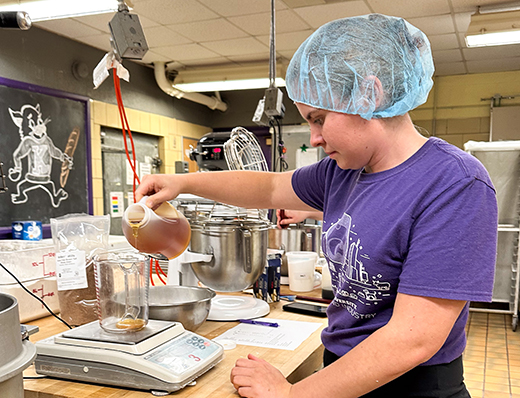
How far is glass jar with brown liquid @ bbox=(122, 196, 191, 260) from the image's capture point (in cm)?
107

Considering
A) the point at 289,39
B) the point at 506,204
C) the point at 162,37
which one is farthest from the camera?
the point at 289,39

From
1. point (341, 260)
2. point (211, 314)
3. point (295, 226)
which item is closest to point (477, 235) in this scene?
point (341, 260)

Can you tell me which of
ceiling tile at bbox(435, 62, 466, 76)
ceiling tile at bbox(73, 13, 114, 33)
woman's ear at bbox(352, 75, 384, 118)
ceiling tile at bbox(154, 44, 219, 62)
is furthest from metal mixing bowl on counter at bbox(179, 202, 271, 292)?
ceiling tile at bbox(435, 62, 466, 76)

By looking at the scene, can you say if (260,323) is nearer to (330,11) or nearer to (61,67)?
(330,11)

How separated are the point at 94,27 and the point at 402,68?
393 cm

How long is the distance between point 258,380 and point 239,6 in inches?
134

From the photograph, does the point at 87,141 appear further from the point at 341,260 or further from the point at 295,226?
the point at 341,260

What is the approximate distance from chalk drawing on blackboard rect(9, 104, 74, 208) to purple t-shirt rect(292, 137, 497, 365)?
11.8ft

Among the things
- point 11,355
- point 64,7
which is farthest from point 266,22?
point 11,355

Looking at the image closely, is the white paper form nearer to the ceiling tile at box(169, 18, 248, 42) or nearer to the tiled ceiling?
the tiled ceiling

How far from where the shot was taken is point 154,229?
109 cm

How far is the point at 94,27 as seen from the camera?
13.5 feet

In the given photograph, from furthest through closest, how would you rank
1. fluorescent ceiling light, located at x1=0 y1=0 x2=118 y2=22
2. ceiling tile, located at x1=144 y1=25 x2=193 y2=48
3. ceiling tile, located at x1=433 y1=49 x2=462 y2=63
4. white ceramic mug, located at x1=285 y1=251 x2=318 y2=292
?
ceiling tile, located at x1=433 y1=49 x2=462 y2=63, ceiling tile, located at x1=144 y1=25 x2=193 y2=48, fluorescent ceiling light, located at x1=0 y1=0 x2=118 y2=22, white ceramic mug, located at x1=285 y1=251 x2=318 y2=292

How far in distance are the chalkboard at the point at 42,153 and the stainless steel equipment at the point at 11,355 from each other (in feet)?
Result: 11.0
